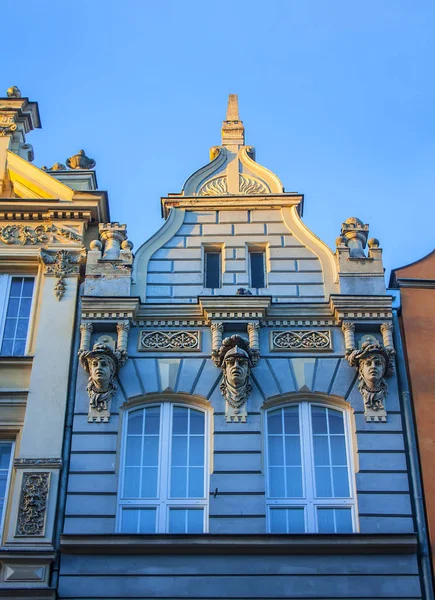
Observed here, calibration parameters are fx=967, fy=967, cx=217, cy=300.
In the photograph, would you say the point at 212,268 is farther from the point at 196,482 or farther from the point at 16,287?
the point at 196,482

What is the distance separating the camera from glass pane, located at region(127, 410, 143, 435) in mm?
18328

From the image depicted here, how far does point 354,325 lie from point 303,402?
191 centimetres

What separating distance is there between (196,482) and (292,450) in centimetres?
190

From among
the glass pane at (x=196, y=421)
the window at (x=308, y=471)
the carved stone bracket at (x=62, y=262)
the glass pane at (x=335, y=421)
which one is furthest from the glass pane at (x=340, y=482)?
the carved stone bracket at (x=62, y=262)

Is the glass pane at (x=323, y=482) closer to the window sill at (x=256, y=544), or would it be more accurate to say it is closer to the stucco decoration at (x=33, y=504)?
the window sill at (x=256, y=544)

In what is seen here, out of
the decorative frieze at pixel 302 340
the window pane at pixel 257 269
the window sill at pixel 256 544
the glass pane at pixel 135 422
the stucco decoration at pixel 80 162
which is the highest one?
the stucco decoration at pixel 80 162

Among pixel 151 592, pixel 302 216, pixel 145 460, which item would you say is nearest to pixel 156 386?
pixel 145 460

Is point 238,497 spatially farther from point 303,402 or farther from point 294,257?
point 294,257

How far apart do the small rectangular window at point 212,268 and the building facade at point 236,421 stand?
0.14 feet

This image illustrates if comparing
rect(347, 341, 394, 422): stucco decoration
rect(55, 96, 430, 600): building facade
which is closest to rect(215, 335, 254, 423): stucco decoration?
rect(55, 96, 430, 600): building facade

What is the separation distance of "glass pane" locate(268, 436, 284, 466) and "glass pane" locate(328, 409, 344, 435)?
1013 mm

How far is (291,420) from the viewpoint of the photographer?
1847 cm

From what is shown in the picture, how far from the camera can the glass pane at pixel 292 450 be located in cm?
1792

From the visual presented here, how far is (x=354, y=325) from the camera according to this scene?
19.2 m
